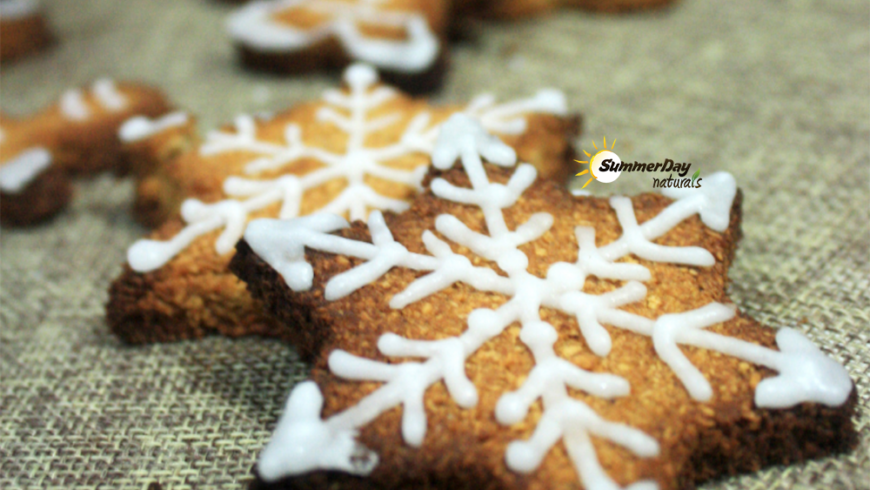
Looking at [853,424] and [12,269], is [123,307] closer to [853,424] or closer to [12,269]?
[12,269]

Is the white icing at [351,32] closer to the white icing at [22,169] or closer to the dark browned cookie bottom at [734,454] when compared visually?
the white icing at [22,169]

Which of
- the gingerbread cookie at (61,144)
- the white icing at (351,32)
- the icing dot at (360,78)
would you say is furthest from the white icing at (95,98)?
the icing dot at (360,78)

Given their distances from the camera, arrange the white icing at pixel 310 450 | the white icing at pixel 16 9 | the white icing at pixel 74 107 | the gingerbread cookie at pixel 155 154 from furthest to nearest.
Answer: the white icing at pixel 16 9 < the white icing at pixel 74 107 < the gingerbread cookie at pixel 155 154 < the white icing at pixel 310 450

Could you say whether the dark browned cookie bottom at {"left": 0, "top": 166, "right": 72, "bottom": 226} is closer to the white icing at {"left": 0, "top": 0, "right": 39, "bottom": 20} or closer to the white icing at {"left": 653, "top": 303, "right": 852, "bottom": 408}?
the white icing at {"left": 0, "top": 0, "right": 39, "bottom": 20}

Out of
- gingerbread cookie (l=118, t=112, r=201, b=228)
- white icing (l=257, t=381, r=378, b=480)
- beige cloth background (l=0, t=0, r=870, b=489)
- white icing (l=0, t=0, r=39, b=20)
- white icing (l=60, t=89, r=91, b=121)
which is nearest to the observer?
white icing (l=257, t=381, r=378, b=480)

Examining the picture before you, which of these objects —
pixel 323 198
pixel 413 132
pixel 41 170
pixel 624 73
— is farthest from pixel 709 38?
pixel 41 170

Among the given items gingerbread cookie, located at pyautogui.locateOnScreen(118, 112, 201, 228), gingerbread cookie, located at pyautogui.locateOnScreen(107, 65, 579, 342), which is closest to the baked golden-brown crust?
gingerbread cookie, located at pyautogui.locateOnScreen(107, 65, 579, 342)

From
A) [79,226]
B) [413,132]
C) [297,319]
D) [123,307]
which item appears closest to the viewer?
[297,319]
